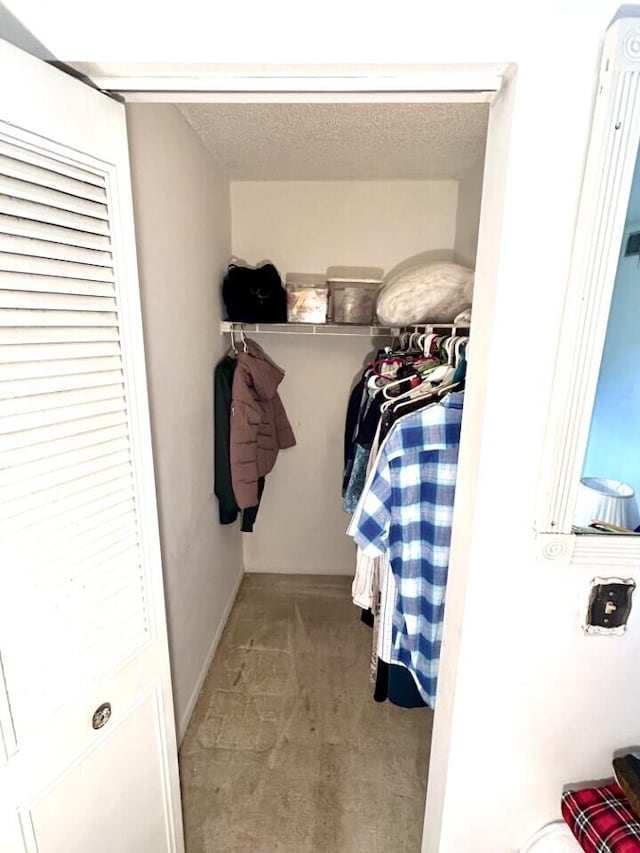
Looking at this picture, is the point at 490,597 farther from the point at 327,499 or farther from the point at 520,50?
the point at 327,499

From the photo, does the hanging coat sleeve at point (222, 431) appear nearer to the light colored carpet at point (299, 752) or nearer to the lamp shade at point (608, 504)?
the light colored carpet at point (299, 752)

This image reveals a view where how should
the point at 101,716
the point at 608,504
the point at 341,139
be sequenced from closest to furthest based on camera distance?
1. the point at 608,504
2. the point at 101,716
3. the point at 341,139

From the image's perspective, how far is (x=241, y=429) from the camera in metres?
2.10

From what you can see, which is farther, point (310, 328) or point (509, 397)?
point (310, 328)

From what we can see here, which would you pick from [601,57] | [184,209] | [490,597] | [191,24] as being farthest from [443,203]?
[490,597]

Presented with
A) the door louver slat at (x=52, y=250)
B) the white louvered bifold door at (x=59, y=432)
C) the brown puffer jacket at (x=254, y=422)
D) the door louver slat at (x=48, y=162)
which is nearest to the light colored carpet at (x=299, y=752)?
the brown puffer jacket at (x=254, y=422)

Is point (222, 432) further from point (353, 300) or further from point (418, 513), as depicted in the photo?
point (418, 513)

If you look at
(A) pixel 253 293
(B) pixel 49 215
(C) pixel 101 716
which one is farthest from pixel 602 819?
(A) pixel 253 293

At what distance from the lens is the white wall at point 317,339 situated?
233 centimetres

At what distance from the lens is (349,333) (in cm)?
227

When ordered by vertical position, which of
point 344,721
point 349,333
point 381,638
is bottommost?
point 344,721

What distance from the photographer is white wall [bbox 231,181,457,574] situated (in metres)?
2.33

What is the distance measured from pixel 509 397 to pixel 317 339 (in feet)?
5.98

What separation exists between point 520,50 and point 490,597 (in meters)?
0.95
